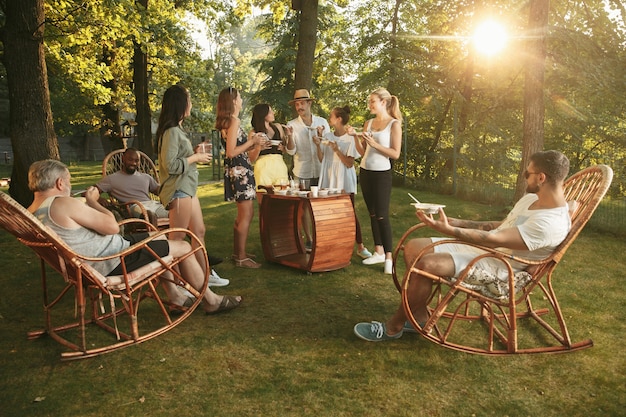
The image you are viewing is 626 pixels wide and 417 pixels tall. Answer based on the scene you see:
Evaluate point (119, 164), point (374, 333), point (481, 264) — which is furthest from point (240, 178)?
point (481, 264)

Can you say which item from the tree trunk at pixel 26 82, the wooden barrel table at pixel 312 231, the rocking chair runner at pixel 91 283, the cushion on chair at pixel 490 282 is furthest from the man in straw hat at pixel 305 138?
the tree trunk at pixel 26 82

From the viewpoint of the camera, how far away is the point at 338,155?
17.5ft

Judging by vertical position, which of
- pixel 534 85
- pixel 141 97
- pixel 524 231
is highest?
pixel 534 85

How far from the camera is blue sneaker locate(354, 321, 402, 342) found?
3242 millimetres

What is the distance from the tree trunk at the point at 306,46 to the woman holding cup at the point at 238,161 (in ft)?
9.69

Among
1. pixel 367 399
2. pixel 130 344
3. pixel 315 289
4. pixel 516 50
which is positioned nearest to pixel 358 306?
pixel 315 289

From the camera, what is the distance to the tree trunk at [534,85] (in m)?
7.80

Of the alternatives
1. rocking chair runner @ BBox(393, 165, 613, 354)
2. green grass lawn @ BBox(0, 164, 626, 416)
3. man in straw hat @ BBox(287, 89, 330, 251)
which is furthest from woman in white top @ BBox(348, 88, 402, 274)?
rocking chair runner @ BBox(393, 165, 613, 354)

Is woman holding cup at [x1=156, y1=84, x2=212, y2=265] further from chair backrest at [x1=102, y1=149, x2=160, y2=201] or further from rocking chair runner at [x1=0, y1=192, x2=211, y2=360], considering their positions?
chair backrest at [x1=102, y1=149, x2=160, y2=201]

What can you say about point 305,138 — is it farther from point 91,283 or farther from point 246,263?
point 91,283

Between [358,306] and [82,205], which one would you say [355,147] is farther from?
[82,205]

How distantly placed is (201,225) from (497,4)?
11.8 metres

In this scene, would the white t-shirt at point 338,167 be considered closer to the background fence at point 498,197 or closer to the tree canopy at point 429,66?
the background fence at point 498,197

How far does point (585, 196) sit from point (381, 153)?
2.15 meters
